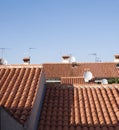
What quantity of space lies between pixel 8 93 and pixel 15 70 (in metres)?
2.12

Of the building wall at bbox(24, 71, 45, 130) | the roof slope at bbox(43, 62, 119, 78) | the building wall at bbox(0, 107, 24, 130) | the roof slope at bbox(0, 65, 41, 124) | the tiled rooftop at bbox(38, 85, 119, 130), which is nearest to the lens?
the building wall at bbox(0, 107, 24, 130)

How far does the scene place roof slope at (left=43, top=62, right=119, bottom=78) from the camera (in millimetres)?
47250

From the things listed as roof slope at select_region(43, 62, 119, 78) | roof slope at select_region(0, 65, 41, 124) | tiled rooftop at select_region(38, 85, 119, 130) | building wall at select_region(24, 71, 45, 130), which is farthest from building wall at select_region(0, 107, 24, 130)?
roof slope at select_region(43, 62, 119, 78)

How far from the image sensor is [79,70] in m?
48.6

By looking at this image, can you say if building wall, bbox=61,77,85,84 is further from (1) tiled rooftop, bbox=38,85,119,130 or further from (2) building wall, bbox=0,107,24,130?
(2) building wall, bbox=0,107,24,130

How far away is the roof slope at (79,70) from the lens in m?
47.2

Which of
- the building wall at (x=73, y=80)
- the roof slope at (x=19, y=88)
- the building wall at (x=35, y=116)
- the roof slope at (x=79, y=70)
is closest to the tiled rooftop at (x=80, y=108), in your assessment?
the building wall at (x=35, y=116)

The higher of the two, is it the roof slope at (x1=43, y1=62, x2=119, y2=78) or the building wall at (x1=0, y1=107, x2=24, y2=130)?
the building wall at (x1=0, y1=107, x2=24, y2=130)

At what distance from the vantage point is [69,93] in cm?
1603

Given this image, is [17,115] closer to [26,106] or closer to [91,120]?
[26,106]

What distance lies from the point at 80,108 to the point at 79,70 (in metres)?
34.2

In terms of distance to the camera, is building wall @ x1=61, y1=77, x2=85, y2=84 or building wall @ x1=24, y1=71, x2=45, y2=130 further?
building wall @ x1=61, y1=77, x2=85, y2=84

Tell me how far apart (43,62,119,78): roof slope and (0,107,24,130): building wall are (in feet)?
121

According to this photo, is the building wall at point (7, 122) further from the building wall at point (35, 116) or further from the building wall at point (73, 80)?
the building wall at point (73, 80)
